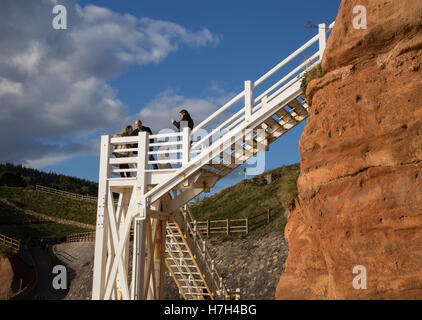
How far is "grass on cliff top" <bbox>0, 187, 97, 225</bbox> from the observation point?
60.2 m

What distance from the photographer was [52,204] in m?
63.8

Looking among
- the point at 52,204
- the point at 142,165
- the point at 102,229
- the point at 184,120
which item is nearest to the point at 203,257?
the point at 102,229

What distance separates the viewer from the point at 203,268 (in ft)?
59.8

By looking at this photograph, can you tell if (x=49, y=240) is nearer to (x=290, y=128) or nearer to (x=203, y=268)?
(x=203, y=268)

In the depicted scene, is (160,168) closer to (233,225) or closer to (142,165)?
(142,165)

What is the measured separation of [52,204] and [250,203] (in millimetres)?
33406

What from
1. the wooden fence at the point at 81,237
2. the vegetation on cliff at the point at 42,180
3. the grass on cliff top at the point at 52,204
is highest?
the vegetation on cliff at the point at 42,180

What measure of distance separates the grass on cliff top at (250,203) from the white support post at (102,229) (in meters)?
20.1

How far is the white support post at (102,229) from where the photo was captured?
14.3 metres

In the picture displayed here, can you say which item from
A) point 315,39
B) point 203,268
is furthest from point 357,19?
point 203,268

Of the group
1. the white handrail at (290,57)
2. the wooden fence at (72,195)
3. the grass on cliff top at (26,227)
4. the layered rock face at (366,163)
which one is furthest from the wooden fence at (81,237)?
the layered rock face at (366,163)

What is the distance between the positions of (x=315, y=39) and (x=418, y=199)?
6.75 m

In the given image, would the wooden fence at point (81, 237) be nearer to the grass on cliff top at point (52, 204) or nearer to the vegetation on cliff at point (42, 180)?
the grass on cliff top at point (52, 204)

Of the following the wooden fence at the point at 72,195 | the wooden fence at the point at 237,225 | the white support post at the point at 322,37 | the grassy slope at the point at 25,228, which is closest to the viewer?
the white support post at the point at 322,37
